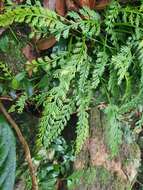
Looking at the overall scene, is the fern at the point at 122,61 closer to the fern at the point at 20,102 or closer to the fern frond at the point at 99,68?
the fern frond at the point at 99,68

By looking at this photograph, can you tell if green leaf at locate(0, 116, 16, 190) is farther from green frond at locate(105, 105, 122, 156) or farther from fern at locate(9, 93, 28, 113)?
green frond at locate(105, 105, 122, 156)

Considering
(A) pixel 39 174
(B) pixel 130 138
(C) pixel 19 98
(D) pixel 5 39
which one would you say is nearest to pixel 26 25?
(D) pixel 5 39

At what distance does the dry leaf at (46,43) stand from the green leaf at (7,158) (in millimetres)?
301

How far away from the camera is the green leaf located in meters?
1.10

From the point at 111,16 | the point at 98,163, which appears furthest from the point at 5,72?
the point at 98,163

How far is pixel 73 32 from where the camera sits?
1224mm

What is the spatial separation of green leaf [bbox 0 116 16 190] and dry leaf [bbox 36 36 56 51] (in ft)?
0.99

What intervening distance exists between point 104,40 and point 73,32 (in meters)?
0.11

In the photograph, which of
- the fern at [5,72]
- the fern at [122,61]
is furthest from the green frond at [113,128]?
the fern at [5,72]

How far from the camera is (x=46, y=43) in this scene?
1256mm

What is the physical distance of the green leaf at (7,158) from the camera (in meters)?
1.10

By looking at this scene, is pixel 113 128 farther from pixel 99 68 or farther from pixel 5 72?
pixel 5 72

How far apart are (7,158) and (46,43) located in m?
0.41

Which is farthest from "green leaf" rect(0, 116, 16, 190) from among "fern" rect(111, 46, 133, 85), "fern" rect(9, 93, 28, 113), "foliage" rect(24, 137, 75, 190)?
"fern" rect(111, 46, 133, 85)
